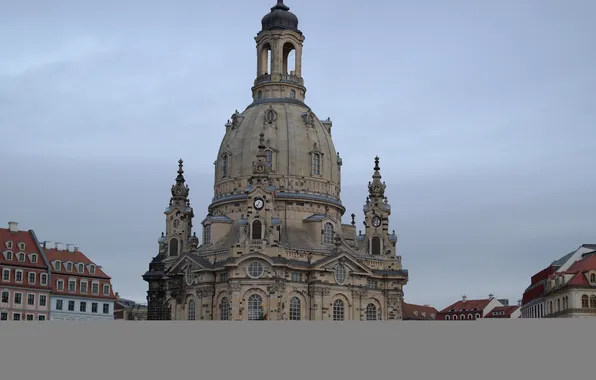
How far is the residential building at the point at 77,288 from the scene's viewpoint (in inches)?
3725

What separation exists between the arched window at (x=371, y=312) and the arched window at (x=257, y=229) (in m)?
15.3

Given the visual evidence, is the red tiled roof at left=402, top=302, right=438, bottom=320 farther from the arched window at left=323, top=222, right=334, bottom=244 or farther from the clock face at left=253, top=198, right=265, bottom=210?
the clock face at left=253, top=198, right=265, bottom=210

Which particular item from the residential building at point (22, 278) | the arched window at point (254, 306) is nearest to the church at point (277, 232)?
the arched window at point (254, 306)

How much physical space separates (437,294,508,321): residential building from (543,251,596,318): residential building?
52.7 metres

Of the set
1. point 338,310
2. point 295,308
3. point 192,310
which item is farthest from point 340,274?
point 192,310

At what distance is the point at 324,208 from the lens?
10544cm

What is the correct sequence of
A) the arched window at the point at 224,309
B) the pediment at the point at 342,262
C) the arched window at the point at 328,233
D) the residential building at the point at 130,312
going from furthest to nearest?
the residential building at the point at 130,312
the arched window at the point at 328,233
the pediment at the point at 342,262
the arched window at the point at 224,309

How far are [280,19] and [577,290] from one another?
1887 inches

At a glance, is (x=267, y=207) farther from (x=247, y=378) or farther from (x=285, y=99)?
(x=247, y=378)

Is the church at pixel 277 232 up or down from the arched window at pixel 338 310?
up

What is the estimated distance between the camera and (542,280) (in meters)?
109

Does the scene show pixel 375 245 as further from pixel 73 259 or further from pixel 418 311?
pixel 418 311

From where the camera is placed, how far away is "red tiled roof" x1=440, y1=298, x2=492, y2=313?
151500 mm

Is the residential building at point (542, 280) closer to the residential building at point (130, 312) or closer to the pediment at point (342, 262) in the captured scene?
the pediment at point (342, 262)
